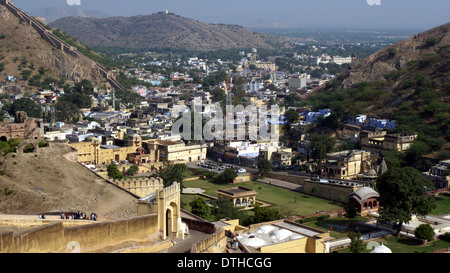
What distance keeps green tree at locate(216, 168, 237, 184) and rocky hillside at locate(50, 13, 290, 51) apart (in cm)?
10327

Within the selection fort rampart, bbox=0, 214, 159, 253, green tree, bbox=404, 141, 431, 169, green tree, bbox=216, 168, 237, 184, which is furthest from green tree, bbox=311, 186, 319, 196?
fort rampart, bbox=0, 214, 159, 253

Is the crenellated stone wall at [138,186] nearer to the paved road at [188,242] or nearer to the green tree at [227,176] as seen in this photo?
the paved road at [188,242]

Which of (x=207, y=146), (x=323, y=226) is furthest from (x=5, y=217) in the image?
(x=207, y=146)

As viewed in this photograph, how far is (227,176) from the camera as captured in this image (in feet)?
95.1

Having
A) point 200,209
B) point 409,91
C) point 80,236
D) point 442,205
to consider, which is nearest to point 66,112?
point 409,91

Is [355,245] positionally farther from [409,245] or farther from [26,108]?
[26,108]

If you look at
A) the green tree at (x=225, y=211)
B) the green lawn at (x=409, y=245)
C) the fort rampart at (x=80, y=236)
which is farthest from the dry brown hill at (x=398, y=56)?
the fort rampart at (x=80, y=236)

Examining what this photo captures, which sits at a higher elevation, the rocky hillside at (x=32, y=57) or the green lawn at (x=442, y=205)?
the rocky hillside at (x=32, y=57)

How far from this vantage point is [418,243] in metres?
19.5

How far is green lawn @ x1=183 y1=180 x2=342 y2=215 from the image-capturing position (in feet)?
80.9

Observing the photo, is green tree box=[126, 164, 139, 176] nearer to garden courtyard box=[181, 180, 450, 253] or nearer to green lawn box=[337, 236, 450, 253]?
garden courtyard box=[181, 180, 450, 253]

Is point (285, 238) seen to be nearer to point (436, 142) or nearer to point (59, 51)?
point (436, 142)

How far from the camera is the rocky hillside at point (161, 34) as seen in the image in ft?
450

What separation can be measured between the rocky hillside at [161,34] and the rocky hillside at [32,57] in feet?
226
